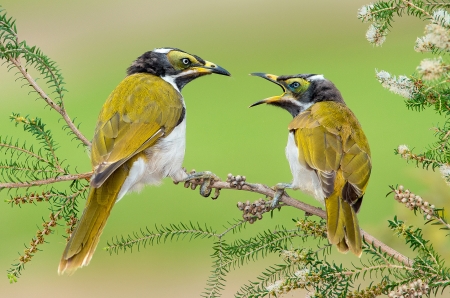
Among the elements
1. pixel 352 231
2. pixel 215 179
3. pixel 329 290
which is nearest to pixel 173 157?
pixel 215 179

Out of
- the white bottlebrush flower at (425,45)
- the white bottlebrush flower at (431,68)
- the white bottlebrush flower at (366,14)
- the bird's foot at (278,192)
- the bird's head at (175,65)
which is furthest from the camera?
the bird's head at (175,65)

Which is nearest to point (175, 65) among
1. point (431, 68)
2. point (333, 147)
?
point (333, 147)

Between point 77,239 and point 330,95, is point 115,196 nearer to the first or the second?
point 77,239

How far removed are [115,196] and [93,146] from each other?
0.34 m

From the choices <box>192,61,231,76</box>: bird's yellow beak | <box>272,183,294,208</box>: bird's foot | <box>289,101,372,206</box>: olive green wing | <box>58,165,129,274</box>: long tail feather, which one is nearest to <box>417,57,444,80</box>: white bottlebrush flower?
<box>272,183,294,208</box>: bird's foot

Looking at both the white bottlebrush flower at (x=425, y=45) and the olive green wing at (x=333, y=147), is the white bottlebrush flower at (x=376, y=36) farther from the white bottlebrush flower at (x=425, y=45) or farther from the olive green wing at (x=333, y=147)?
the olive green wing at (x=333, y=147)

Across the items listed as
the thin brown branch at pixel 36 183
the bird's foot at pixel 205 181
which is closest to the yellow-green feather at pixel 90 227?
the thin brown branch at pixel 36 183

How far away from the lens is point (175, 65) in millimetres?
4445

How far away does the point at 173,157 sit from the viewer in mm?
3840

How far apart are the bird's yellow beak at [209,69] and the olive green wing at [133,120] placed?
244 mm

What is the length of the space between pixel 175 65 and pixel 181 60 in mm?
56

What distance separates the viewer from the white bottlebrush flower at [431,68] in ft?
7.34

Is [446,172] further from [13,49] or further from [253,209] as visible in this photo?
[13,49]

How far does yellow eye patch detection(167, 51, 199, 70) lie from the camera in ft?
14.5
